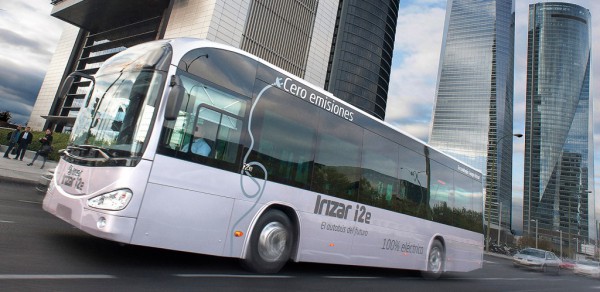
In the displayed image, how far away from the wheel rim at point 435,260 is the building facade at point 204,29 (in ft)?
89.8

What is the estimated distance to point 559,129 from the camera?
4486 inches

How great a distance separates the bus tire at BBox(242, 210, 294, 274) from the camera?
18.2 ft

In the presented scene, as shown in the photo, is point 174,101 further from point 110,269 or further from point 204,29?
point 204,29

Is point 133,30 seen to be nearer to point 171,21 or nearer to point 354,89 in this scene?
point 171,21

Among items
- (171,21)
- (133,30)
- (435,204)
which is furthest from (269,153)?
(133,30)

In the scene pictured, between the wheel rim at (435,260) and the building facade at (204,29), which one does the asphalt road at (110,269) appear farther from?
the building facade at (204,29)

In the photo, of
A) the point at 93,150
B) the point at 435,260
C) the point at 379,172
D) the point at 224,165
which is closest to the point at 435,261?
the point at 435,260

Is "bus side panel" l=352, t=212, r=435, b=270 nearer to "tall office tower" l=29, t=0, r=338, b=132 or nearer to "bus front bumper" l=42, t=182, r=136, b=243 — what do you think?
"bus front bumper" l=42, t=182, r=136, b=243

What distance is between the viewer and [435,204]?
945 cm

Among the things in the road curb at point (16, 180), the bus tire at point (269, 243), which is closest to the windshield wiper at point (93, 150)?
the bus tire at point (269, 243)

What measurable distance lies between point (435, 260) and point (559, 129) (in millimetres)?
127763

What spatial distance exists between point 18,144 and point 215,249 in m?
17.7

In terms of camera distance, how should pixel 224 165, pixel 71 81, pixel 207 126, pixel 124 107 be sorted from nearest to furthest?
pixel 124 107, pixel 207 126, pixel 224 165, pixel 71 81

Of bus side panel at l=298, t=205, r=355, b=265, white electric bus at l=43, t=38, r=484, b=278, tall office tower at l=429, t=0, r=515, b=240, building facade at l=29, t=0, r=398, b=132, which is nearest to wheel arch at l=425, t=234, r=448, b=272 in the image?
white electric bus at l=43, t=38, r=484, b=278
